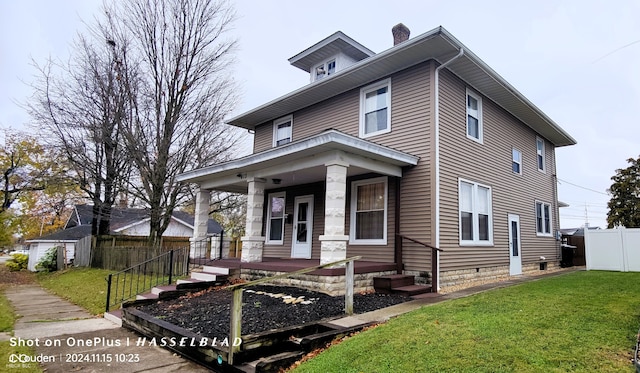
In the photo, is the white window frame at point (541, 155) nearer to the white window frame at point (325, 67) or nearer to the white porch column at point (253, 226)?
the white window frame at point (325, 67)

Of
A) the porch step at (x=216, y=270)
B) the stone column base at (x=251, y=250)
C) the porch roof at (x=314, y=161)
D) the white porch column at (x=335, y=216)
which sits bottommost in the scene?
the porch step at (x=216, y=270)

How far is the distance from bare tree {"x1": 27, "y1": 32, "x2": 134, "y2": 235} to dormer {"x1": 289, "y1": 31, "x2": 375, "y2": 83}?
257 inches

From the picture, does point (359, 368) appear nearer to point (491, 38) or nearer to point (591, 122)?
point (491, 38)

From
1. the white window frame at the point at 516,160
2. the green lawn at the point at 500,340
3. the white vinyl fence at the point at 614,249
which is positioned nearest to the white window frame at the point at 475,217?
the white window frame at the point at 516,160

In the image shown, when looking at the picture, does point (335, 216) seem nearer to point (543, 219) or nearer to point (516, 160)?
point (516, 160)

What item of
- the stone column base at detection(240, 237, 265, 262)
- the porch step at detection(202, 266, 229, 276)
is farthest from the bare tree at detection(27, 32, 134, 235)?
the stone column base at detection(240, 237, 265, 262)

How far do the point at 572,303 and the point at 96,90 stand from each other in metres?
15.3

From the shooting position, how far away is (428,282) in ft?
26.0

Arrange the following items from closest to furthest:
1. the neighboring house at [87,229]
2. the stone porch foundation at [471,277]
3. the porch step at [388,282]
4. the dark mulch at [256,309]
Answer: the dark mulch at [256,309] < the porch step at [388,282] < the stone porch foundation at [471,277] < the neighboring house at [87,229]

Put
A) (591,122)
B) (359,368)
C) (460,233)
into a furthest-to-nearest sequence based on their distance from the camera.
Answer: (591,122)
(460,233)
(359,368)

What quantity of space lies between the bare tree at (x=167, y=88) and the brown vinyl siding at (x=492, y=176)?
9328 mm

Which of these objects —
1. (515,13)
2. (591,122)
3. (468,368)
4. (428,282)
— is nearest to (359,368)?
(468,368)

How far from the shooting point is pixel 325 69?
1267 centimetres

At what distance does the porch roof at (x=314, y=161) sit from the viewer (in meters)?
7.13
